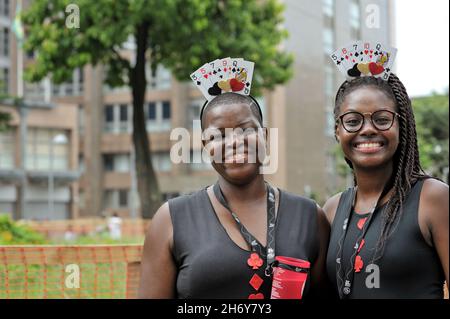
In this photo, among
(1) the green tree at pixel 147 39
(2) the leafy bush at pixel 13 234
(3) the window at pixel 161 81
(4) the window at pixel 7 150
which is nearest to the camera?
(2) the leafy bush at pixel 13 234

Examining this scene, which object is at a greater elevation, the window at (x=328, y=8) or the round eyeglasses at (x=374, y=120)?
the window at (x=328, y=8)

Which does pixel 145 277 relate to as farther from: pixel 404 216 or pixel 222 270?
pixel 404 216

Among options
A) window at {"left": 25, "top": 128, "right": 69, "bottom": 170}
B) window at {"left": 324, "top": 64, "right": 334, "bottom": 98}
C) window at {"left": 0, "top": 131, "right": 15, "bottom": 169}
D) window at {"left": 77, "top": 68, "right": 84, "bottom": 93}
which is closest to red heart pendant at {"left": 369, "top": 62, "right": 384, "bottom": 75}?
window at {"left": 324, "top": 64, "right": 334, "bottom": 98}

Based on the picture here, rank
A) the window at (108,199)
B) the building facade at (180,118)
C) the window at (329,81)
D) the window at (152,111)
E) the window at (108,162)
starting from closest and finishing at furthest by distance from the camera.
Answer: the building facade at (180,118) < the window at (329,81) < the window at (152,111) < the window at (108,199) < the window at (108,162)

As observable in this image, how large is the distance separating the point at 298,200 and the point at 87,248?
3.94 meters

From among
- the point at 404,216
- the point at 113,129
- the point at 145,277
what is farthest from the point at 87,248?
the point at 113,129

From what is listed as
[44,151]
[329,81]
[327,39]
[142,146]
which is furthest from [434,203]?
[44,151]

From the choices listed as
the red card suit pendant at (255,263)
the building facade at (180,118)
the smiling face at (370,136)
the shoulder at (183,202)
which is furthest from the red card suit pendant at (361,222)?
the building facade at (180,118)

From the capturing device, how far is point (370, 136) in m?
3.16

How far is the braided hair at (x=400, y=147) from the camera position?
10.1 ft

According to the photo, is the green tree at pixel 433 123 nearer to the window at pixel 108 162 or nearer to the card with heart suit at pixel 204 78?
the card with heart suit at pixel 204 78

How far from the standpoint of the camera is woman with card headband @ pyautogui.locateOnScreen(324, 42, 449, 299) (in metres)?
2.92

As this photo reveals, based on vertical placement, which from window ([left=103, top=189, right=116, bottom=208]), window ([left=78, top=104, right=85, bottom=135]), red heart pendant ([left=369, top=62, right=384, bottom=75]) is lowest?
window ([left=103, top=189, right=116, bottom=208])

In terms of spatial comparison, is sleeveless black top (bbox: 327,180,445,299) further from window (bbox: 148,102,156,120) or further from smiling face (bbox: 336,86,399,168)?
window (bbox: 148,102,156,120)
